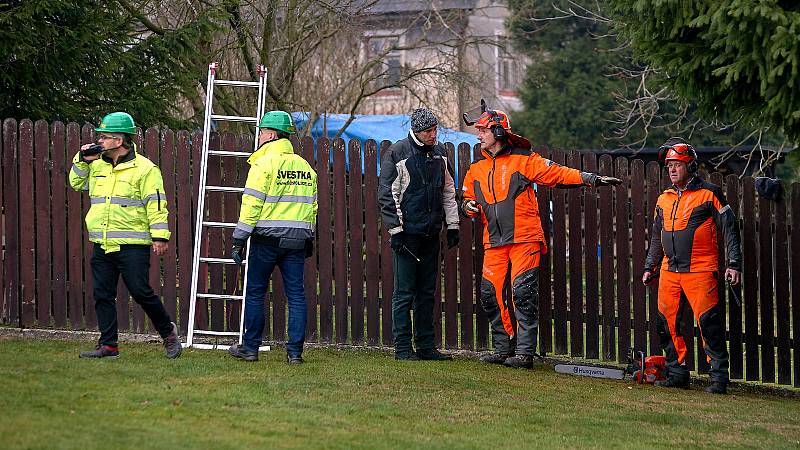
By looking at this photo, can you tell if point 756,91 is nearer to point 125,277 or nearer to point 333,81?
point 125,277

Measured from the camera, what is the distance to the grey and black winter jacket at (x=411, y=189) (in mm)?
10938

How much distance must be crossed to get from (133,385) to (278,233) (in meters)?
2.01

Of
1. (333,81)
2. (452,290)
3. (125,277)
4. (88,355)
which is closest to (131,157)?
(125,277)

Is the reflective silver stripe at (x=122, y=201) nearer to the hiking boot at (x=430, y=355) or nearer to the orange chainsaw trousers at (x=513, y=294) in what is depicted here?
the hiking boot at (x=430, y=355)

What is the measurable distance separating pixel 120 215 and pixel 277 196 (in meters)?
1.29

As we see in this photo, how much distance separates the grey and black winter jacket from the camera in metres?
10.9

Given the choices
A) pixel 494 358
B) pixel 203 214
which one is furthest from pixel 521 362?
pixel 203 214

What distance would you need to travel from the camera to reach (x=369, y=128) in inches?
905

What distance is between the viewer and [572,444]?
7.89 m

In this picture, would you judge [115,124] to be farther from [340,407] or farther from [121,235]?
[340,407]

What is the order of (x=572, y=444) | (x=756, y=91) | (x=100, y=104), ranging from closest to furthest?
(x=572, y=444), (x=756, y=91), (x=100, y=104)

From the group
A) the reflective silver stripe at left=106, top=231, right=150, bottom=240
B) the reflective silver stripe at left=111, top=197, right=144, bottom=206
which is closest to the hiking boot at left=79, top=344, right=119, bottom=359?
the reflective silver stripe at left=106, top=231, right=150, bottom=240

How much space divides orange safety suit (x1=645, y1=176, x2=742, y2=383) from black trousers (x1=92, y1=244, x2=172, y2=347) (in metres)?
4.32

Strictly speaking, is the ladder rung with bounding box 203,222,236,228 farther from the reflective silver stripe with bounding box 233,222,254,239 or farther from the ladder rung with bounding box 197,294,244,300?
the reflective silver stripe with bounding box 233,222,254,239
